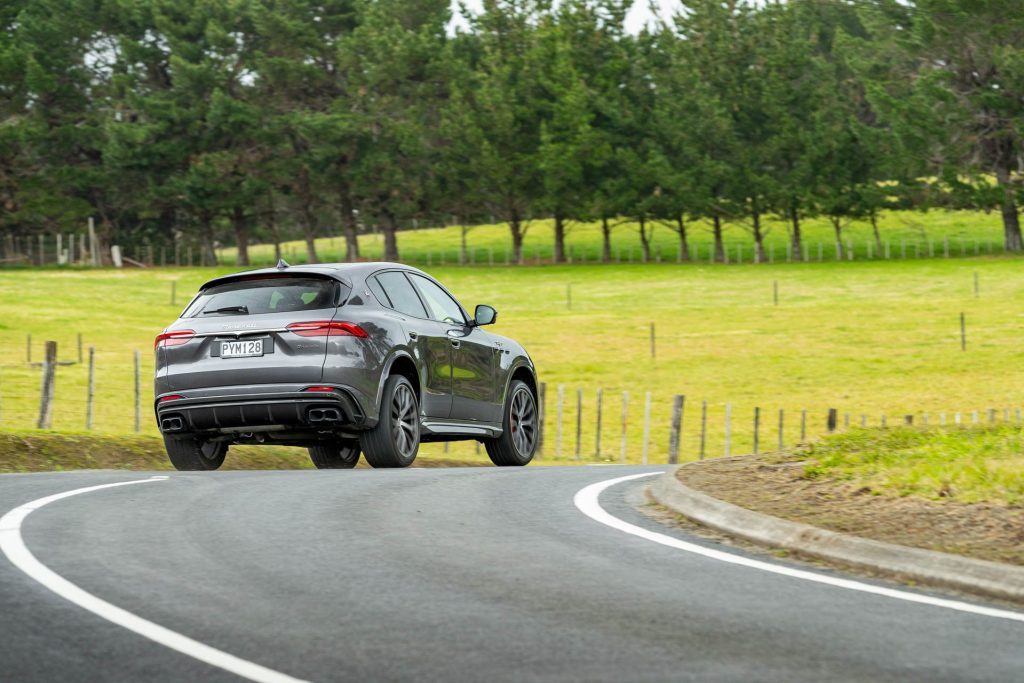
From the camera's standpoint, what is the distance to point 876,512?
901 cm

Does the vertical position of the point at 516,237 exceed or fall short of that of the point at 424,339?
it exceeds it

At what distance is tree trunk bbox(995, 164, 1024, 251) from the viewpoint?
8894cm

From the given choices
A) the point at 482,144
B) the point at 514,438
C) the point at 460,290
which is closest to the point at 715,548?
the point at 514,438

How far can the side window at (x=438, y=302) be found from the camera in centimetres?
1435

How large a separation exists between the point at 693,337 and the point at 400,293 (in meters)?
48.9

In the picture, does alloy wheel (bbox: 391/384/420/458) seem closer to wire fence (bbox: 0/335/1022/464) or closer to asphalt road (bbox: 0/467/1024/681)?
asphalt road (bbox: 0/467/1024/681)

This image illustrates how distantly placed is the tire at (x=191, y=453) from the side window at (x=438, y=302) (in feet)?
7.45

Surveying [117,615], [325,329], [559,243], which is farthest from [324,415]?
[559,243]

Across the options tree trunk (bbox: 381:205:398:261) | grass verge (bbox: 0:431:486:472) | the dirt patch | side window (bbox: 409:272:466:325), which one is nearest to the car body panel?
side window (bbox: 409:272:466:325)

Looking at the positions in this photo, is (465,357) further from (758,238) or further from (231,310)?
(758,238)

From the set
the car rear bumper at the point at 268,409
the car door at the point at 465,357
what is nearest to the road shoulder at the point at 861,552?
the car rear bumper at the point at 268,409

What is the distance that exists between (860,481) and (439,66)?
91.7m

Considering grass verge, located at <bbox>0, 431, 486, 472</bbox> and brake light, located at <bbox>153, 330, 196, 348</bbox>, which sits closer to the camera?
brake light, located at <bbox>153, 330, 196, 348</bbox>

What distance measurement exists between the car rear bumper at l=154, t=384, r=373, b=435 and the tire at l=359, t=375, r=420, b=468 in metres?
0.24
